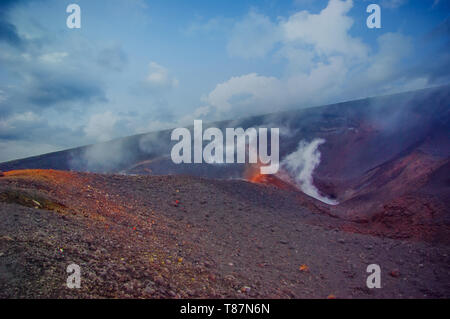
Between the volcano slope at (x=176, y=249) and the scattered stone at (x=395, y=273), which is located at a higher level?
the volcano slope at (x=176, y=249)

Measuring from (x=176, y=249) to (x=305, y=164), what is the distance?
20.3 meters

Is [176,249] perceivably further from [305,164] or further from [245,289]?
[305,164]

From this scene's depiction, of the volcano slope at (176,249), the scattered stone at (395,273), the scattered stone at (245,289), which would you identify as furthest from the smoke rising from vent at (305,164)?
the scattered stone at (245,289)

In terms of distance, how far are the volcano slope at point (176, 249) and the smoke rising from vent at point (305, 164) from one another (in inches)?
359

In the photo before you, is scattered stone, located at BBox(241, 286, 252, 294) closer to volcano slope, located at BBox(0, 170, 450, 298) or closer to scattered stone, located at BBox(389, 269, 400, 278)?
volcano slope, located at BBox(0, 170, 450, 298)

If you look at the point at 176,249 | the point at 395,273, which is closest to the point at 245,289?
the point at 176,249

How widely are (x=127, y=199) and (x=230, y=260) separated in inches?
228

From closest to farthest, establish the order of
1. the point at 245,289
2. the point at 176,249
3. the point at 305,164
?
1. the point at 245,289
2. the point at 176,249
3. the point at 305,164

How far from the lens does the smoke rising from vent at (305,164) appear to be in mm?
21391

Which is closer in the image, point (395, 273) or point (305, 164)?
point (395, 273)

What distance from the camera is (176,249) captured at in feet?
20.6

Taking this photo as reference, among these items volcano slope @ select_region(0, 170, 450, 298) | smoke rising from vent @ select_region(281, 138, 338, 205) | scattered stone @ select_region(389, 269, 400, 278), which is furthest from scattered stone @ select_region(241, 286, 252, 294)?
smoke rising from vent @ select_region(281, 138, 338, 205)

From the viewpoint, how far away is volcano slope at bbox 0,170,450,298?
3.93m

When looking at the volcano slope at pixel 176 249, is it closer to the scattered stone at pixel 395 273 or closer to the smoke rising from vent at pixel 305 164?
the scattered stone at pixel 395 273
